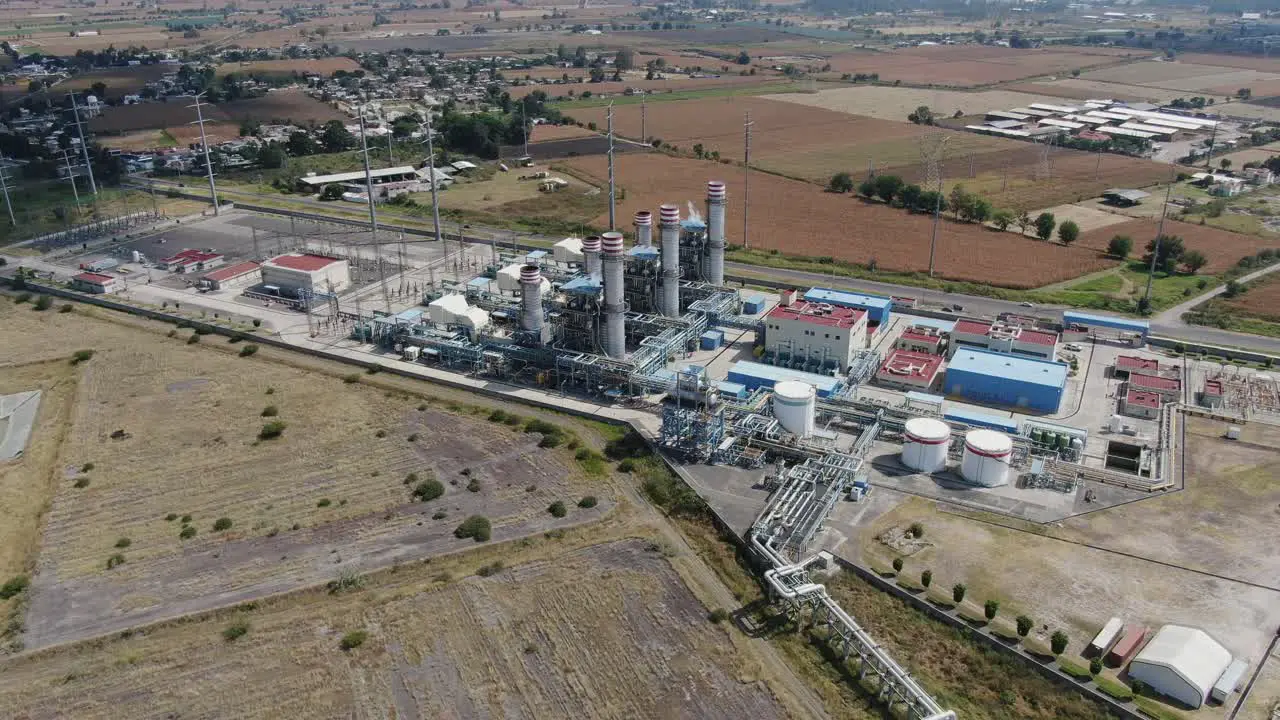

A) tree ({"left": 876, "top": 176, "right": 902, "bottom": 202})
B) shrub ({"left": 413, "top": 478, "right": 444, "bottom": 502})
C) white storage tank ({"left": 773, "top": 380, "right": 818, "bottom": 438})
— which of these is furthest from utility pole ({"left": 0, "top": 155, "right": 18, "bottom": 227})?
tree ({"left": 876, "top": 176, "right": 902, "bottom": 202})

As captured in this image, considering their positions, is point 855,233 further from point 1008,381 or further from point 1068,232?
point 1008,381

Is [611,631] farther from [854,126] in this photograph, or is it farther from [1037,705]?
[854,126]

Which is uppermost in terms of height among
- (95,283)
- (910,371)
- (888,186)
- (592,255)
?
(592,255)

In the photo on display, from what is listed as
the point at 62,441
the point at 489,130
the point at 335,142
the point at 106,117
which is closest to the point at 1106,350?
the point at 62,441

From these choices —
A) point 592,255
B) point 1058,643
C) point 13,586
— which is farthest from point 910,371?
point 13,586

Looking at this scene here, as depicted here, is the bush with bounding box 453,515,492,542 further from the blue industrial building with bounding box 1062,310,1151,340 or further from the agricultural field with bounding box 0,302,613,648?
the blue industrial building with bounding box 1062,310,1151,340

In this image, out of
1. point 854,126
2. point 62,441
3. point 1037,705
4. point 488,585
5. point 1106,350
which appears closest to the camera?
point 1037,705
